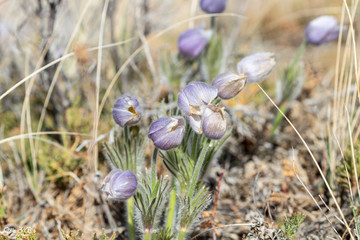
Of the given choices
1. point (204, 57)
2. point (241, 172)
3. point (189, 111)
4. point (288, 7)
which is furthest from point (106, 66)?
point (288, 7)

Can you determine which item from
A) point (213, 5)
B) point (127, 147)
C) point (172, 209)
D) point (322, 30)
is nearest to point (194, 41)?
point (213, 5)

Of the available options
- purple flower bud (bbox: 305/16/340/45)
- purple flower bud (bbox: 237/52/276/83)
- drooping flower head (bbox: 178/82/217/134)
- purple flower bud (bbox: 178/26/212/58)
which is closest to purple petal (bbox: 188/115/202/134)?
drooping flower head (bbox: 178/82/217/134)

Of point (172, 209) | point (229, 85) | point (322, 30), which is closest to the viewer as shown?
point (229, 85)

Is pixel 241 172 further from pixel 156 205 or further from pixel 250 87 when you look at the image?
pixel 156 205

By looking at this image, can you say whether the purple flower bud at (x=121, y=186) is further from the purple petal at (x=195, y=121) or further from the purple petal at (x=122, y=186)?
the purple petal at (x=195, y=121)

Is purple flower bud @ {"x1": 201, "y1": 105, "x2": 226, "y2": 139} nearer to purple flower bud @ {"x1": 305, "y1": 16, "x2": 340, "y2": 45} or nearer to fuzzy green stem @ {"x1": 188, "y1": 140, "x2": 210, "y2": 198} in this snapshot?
fuzzy green stem @ {"x1": 188, "y1": 140, "x2": 210, "y2": 198}

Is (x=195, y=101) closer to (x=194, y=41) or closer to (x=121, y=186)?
(x=121, y=186)
